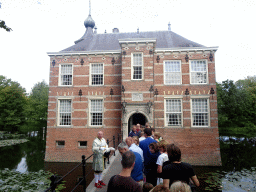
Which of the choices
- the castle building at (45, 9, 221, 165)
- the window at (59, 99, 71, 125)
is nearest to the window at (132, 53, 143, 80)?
the castle building at (45, 9, 221, 165)

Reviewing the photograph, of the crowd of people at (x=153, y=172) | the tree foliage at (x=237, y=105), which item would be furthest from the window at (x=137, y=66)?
the tree foliage at (x=237, y=105)

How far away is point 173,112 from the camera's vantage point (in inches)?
567

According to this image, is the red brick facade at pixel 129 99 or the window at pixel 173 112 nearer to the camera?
the red brick facade at pixel 129 99

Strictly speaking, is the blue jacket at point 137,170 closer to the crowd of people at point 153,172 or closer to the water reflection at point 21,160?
the crowd of people at point 153,172

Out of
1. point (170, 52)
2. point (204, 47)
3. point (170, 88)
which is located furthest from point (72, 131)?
point (204, 47)

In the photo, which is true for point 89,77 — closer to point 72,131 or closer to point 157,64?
point 72,131

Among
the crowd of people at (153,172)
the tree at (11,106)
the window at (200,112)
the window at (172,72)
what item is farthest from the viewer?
the tree at (11,106)

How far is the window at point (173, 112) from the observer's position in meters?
14.4

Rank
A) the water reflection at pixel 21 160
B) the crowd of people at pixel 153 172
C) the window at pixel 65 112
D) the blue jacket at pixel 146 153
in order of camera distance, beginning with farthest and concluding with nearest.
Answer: the window at pixel 65 112 → the water reflection at pixel 21 160 → the blue jacket at pixel 146 153 → the crowd of people at pixel 153 172

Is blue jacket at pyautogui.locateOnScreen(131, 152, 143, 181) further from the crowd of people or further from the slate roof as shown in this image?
the slate roof

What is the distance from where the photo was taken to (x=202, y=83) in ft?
47.7

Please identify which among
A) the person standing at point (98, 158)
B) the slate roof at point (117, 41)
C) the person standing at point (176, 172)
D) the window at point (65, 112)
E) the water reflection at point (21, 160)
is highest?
the slate roof at point (117, 41)

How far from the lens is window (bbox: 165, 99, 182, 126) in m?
14.4

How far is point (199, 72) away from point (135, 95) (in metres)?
5.75
